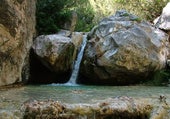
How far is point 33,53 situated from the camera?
13719mm

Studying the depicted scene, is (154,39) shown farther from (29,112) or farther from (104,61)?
(29,112)

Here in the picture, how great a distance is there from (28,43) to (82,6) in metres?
13.4

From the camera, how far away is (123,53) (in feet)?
43.7

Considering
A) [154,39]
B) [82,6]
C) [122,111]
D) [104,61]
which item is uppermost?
[82,6]

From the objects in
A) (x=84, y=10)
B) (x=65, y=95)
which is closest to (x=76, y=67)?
(x=65, y=95)

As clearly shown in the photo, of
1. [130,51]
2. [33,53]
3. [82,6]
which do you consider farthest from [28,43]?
[82,6]

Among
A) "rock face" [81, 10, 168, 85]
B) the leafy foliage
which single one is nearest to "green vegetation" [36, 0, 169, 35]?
the leafy foliage

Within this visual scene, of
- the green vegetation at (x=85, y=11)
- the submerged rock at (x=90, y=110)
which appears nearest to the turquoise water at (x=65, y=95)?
the submerged rock at (x=90, y=110)

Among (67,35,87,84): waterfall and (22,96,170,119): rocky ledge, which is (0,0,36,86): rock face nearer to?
(67,35,87,84): waterfall

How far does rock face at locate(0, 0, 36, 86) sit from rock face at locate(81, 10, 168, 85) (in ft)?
9.16

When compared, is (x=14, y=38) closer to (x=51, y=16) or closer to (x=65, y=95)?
(x=65, y=95)

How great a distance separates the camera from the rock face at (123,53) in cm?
1339

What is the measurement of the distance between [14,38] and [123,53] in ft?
14.2

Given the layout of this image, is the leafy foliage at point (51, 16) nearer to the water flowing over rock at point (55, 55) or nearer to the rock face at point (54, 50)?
the water flowing over rock at point (55, 55)
